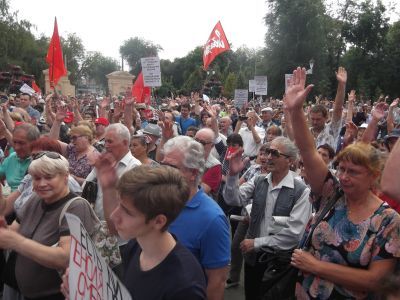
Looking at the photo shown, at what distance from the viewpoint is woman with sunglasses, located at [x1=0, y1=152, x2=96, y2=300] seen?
8.14ft

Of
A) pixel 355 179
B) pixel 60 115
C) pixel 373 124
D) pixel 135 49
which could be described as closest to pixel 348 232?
pixel 355 179

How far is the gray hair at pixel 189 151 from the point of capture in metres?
2.69

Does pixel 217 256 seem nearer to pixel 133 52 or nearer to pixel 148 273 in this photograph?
pixel 148 273

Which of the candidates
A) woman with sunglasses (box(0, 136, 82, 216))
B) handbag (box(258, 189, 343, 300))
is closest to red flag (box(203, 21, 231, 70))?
woman with sunglasses (box(0, 136, 82, 216))

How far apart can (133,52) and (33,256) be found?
328 feet

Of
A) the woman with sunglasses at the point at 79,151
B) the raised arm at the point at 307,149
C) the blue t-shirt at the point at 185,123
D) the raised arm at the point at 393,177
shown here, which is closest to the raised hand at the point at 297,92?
the raised arm at the point at 307,149

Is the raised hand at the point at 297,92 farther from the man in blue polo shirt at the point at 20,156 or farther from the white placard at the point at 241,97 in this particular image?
the white placard at the point at 241,97

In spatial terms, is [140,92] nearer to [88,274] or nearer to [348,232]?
[348,232]

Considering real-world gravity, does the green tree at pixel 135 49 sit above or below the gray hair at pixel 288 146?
above

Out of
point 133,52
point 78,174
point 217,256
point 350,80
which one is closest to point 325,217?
point 217,256

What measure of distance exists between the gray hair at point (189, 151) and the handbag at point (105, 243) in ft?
1.98

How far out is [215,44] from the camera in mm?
12219

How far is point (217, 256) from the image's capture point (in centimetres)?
243

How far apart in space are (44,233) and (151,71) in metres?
7.32
